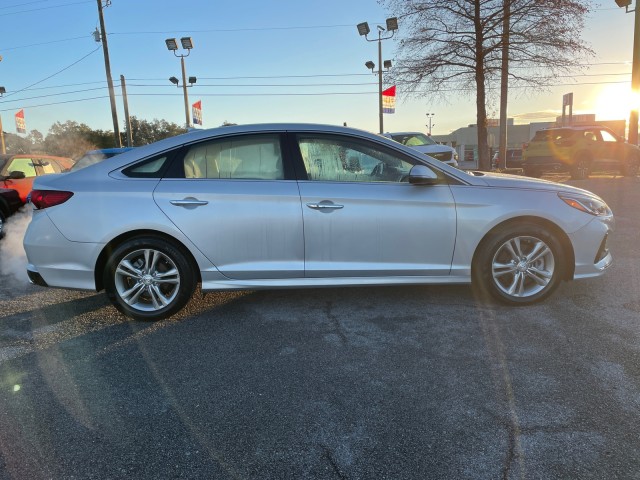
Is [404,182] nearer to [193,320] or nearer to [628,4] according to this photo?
[193,320]

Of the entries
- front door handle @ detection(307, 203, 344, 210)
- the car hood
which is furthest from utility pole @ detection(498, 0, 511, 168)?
front door handle @ detection(307, 203, 344, 210)

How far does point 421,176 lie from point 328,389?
1.93 metres

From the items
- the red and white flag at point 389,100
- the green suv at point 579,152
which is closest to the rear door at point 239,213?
the green suv at point 579,152

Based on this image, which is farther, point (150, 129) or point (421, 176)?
point (150, 129)

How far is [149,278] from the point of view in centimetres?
390

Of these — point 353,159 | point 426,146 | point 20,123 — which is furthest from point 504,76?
point 20,123

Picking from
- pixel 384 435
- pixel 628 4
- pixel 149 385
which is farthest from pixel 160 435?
pixel 628 4

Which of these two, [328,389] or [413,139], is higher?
[413,139]

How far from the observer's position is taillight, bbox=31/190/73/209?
3.78m

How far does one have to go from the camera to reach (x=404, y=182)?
13.0 ft

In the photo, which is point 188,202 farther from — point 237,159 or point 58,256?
point 58,256

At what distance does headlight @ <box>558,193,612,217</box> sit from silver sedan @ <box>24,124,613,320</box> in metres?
0.01

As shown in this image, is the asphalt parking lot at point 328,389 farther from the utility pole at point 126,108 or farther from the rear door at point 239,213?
the utility pole at point 126,108

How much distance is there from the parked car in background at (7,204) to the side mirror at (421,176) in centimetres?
757
